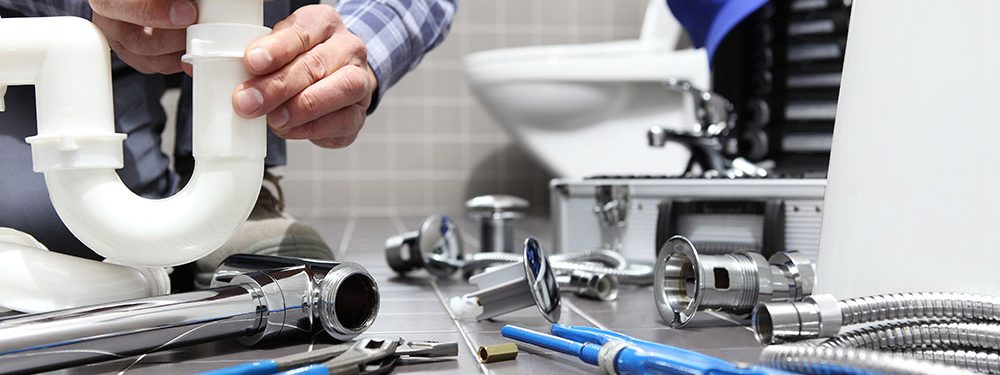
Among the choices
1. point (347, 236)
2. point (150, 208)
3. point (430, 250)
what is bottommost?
point (347, 236)

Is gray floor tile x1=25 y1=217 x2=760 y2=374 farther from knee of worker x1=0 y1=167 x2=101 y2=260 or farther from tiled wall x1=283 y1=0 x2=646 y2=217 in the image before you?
tiled wall x1=283 y1=0 x2=646 y2=217

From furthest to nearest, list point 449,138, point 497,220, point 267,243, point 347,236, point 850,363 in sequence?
point 449,138 < point 347,236 < point 497,220 < point 267,243 < point 850,363

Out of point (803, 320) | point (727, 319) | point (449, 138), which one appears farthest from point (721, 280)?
point (449, 138)

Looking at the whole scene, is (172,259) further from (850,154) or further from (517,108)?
(517,108)

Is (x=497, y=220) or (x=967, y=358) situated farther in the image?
(x=497, y=220)

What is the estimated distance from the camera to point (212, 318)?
0.56 metres

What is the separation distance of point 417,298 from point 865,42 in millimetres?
464

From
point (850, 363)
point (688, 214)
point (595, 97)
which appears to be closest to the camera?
point (850, 363)

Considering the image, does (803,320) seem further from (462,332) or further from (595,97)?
(595,97)

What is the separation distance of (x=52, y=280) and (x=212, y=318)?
0.39ft

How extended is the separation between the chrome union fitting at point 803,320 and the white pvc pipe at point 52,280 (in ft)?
1.33

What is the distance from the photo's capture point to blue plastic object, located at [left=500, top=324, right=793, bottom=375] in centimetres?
42

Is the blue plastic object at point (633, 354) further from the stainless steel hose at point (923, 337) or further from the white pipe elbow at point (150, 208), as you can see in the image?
the white pipe elbow at point (150, 208)

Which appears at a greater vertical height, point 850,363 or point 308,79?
point 308,79
